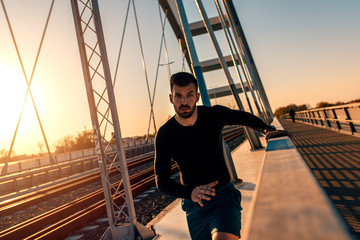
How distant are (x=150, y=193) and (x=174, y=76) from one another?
203 inches

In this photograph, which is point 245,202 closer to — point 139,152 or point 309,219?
point 309,219

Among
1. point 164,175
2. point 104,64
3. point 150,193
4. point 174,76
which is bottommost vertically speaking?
point 150,193

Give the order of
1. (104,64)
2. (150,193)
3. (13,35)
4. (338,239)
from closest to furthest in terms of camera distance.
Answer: (338,239) < (104,64) < (13,35) < (150,193)

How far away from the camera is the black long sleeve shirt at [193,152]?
1.59 meters

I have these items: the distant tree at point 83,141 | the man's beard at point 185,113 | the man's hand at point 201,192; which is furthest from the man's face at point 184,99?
the distant tree at point 83,141

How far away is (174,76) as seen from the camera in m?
1.79

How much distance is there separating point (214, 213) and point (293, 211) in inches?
43.4

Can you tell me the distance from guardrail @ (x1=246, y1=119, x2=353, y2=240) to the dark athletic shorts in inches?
34.2

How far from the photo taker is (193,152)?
5.29 feet

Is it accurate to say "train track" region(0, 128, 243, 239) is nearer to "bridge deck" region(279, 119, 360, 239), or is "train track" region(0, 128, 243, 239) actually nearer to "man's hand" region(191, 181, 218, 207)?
"man's hand" region(191, 181, 218, 207)

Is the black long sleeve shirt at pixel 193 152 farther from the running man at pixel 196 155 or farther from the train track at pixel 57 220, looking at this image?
the train track at pixel 57 220

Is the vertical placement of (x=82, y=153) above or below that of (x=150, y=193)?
above

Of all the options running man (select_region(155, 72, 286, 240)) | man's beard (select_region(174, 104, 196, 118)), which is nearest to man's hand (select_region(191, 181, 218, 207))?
running man (select_region(155, 72, 286, 240))

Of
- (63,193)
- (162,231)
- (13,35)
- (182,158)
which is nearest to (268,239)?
(182,158)
